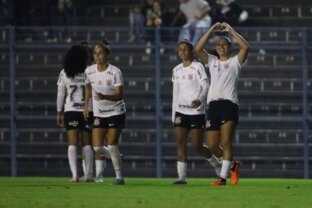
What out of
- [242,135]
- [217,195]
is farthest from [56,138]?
[217,195]

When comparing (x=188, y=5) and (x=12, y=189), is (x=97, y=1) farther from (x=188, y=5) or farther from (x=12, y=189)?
(x=12, y=189)

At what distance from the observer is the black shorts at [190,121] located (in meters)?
23.7

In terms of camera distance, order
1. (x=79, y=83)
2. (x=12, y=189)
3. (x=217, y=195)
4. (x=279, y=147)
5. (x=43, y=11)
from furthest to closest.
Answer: (x=43, y=11) → (x=279, y=147) → (x=79, y=83) → (x=12, y=189) → (x=217, y=195)

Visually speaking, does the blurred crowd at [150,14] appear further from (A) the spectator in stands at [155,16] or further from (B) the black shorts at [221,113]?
(B) the black shorts at [221,113]

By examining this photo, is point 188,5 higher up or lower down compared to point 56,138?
higher up

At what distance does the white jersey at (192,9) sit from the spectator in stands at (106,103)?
847 centimetres

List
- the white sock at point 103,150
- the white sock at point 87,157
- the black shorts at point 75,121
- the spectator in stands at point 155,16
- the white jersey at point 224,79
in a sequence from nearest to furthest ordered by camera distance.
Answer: the white jersey at point 224,79, the white sock at point 103,150, the black shorts at point 75,121, the white sock at point 87,157, the spectator in stands at point 155,16

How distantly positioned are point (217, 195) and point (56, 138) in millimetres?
11176

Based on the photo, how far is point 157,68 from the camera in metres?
31.4

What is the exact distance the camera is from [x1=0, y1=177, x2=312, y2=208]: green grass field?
18.8 meters

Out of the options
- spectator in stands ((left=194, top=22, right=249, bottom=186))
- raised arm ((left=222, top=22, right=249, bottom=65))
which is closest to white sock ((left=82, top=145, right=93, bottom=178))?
spectator in stands ((left=194, top=22, right=249, bottom=186))

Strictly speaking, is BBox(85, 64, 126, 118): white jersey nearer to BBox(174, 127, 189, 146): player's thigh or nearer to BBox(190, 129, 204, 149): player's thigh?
BBox(174, 127, 189, 146): player's thigh

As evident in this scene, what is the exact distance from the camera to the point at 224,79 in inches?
906

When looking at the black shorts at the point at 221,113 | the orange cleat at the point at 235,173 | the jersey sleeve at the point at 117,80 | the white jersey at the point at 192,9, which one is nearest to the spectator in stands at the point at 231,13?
the white jersey at the point at 192,9
